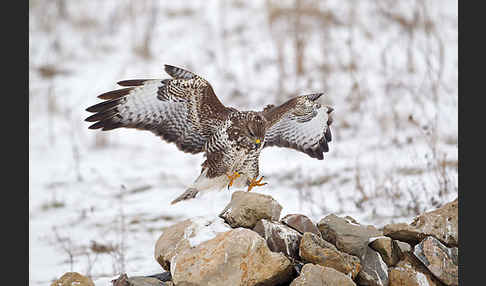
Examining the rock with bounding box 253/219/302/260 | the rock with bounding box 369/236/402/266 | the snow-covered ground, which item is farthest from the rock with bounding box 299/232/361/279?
the snow-covered ground

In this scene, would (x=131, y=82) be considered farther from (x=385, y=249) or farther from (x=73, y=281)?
(x=385, y=249)

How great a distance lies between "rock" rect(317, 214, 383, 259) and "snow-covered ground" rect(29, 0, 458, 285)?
50.3 inches

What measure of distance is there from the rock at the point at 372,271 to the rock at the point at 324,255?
8cm

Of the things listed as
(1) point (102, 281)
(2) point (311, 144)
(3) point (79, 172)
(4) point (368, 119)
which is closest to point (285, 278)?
(1) point (102, 281)

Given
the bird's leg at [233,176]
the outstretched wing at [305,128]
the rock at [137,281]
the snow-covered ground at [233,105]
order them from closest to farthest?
the rock at [137,281], the bird's leg at [233,176], the outstretched wing at [305,128], the snow-covered ground at [233,105]

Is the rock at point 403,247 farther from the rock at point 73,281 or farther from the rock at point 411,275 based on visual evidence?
the rock at point 73,281

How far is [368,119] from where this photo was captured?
884 centimetres

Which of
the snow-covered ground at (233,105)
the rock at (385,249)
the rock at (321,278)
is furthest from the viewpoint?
the snow-covered ground at (233,105)

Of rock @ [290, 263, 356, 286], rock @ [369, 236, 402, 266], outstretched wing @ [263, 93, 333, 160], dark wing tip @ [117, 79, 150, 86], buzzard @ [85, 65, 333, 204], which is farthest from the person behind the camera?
outstretched wing @ [263, 93, 333, 160]

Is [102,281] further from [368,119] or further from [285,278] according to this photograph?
[368,119]

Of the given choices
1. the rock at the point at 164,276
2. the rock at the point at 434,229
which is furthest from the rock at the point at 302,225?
the rock at the point at 164,276

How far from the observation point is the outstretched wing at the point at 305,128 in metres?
4.31

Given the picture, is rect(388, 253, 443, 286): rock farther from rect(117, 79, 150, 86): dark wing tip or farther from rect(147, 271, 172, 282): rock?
rect(117, 79, 150, 86): dark wing tip

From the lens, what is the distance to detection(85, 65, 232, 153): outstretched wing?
3.86m
